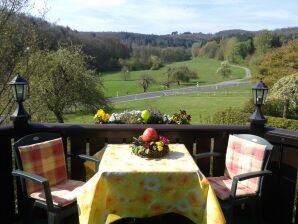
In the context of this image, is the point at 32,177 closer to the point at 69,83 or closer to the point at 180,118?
the point at 180,118

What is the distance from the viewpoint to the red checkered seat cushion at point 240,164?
290 cm

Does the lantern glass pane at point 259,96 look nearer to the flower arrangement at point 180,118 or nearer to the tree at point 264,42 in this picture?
the flower arrangement at point 180,118

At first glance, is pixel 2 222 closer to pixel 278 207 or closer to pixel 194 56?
pixel 278 207

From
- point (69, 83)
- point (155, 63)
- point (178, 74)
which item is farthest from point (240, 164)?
point (155, 63)

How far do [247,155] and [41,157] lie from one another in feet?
5.96

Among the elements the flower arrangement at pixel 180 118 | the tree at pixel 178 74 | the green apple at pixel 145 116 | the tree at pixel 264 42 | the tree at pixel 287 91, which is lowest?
the tree at pixel 178 74

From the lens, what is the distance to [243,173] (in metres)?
2.97

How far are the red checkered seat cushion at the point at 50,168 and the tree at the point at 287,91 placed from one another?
14.1 metres

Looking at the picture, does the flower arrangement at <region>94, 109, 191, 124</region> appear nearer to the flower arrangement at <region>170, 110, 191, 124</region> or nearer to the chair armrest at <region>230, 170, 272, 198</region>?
the flower arrangement at <region>170, 110, 191, 124</region>

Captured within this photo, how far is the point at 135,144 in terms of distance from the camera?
285 cm

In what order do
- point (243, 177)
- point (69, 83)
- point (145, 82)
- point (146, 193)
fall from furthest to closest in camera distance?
point (145, 82), point (69, 83), point (243, 177), point (146, 193)

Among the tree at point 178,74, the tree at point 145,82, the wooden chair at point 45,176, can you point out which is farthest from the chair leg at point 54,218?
the tree at point 178,74

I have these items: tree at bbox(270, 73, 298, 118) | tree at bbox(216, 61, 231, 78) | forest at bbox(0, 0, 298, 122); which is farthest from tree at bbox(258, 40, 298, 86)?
tree at bbox(216, 61, 231, 78)

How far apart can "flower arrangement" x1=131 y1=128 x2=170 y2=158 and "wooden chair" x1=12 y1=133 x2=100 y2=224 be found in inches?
17.6
